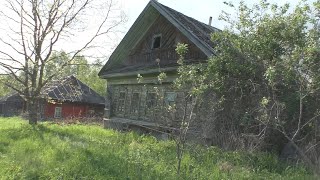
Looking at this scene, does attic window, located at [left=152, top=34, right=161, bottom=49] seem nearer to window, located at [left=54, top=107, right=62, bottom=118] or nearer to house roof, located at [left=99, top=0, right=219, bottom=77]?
house roof, located at [left=99, top=0, right=219, bottom=77]

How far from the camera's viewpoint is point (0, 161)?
25.9ft

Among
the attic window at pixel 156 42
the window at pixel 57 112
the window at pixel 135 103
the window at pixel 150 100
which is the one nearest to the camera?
the window at pixel 150 100

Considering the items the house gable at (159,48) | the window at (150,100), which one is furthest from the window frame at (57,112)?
the window at (150,100)

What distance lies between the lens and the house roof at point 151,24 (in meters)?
13.6

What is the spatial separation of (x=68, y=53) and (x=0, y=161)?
11319 millimetres

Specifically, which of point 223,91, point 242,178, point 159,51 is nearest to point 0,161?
point 242,178

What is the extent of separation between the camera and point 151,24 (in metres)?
18.0

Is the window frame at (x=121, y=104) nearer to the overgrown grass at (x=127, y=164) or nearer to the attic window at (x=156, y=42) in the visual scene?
the attic window at (x=156, y=42)

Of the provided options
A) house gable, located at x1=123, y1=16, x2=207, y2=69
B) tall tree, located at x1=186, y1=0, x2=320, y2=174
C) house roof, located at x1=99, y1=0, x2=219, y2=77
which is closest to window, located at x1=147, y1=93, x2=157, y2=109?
house gable, located at x1=123, y1=16, x2=207, y2=69

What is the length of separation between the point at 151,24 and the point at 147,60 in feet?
6.29

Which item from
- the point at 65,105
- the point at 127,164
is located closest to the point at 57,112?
the point at 65,105

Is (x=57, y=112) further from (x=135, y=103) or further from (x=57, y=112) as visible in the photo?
(x=135, y=103)

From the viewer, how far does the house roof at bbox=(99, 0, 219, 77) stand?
13.6 meters

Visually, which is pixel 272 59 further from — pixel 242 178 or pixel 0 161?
pixel 0 161
